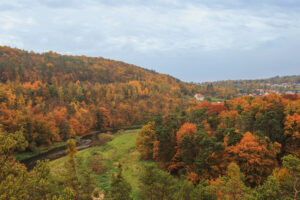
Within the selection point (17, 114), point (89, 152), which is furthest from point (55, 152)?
point (17, 114)

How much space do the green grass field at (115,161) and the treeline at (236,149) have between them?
540 centimetres

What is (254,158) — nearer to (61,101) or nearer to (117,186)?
(117,186)

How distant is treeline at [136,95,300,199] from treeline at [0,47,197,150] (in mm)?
17543

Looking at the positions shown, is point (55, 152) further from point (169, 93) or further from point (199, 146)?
point (169, 93)

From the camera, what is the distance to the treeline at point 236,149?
26241mm

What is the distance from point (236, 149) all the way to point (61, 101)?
104280mm

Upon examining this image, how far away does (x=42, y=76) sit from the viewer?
5733 inches

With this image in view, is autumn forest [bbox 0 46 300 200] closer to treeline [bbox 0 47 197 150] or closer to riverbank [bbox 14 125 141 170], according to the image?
treeline [bbox 0 47 197 150]

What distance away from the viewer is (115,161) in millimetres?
51469

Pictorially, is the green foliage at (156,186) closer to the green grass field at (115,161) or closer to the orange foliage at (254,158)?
the green grass field at (115,161)

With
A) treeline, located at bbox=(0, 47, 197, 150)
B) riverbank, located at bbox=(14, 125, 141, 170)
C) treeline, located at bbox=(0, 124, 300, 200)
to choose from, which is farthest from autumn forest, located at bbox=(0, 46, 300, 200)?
riverbank, located at bbox=(14, 125, 141, 170)

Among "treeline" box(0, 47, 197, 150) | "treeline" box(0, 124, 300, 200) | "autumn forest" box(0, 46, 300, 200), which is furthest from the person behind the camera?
"treeline" box(0, 47, 197, 150)

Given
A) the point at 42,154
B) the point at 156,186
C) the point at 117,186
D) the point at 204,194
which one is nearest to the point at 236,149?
the point at 204,194

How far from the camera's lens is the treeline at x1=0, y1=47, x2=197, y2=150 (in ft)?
A: 230
